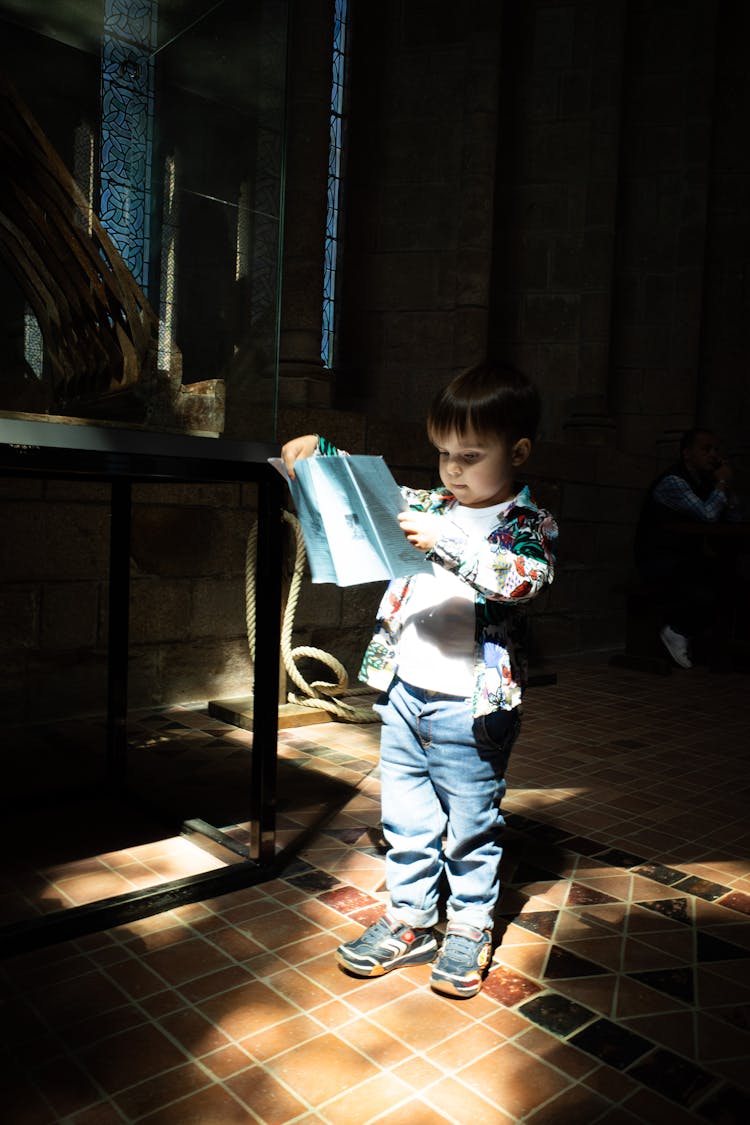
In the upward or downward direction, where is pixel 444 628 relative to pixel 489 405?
downward

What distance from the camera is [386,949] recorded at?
2.01m

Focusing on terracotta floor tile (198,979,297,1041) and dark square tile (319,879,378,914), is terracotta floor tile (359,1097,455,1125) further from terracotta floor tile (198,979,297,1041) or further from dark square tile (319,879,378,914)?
dark square tile (319,879,378,914)

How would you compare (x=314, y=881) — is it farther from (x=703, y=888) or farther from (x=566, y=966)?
(x=703, y=888)

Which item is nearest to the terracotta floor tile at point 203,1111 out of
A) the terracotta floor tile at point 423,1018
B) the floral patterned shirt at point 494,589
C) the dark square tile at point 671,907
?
the terracotta floor tile at point 423,1018

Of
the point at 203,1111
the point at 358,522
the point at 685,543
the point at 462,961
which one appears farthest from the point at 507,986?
the point at 685,543

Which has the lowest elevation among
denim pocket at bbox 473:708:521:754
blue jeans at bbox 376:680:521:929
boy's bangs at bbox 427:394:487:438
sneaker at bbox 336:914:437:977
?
sneaker at bbox 336:914:437:977

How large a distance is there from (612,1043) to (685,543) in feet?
17.2

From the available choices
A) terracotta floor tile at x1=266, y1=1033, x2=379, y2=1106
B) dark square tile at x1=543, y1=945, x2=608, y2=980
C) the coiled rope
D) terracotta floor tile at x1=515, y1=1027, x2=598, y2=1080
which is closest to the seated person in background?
the coiled rope

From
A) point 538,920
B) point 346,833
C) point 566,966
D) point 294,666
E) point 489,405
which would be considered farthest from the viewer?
point 294,666

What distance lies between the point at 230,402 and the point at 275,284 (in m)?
0.37

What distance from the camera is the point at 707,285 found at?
28.8 feet

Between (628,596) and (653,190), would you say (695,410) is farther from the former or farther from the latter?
(628,596)

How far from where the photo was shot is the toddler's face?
1.88m

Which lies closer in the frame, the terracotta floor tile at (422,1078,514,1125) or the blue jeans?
the terracotta floor tile at (422,1078,514,1125)
